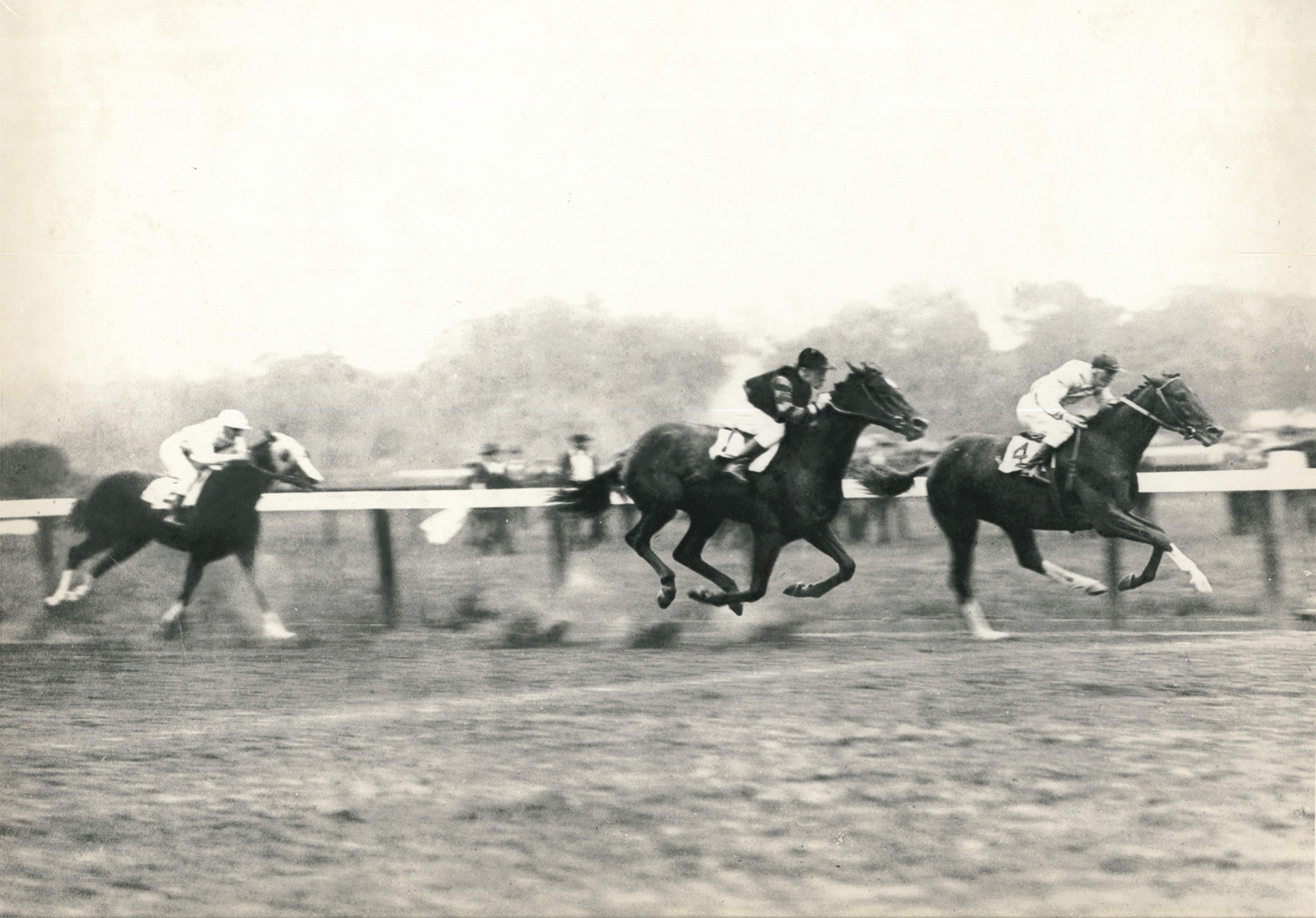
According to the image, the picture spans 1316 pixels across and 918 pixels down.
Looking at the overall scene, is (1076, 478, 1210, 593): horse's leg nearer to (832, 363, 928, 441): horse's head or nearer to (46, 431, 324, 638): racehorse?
(832, 363, 928, 441): horse's head

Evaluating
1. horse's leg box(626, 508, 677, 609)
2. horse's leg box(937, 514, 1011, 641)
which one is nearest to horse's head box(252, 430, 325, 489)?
horse's leg box(626, 508, 677, 609)

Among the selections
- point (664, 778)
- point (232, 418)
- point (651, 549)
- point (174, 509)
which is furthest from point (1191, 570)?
point (174, 509)

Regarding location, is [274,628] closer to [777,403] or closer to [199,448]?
[199,448]

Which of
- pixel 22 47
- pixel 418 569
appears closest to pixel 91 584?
pixel 418 569

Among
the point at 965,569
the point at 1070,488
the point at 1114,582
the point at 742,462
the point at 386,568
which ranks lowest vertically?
the point at 1114,582

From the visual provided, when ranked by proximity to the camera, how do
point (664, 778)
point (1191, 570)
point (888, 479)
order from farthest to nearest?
1. point (888, 479)
2. point (1191, 570)
3. point (664, 778)

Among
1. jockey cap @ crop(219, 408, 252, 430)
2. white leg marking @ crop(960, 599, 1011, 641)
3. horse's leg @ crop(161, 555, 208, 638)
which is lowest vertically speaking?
white leg marking @ crop(960, 599, 1011, 641)

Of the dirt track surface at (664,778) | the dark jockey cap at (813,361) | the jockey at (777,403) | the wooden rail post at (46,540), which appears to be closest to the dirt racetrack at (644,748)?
the dirt track surface at (664,778)

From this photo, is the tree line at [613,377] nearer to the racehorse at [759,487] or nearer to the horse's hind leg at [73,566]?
the racehorse at [759,487]
